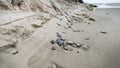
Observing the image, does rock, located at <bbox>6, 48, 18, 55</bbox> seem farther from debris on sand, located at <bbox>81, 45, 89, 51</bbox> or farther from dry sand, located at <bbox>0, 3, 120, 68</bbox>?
debris on sand, located at <bbox>81, 45, 89, 51</bbox>

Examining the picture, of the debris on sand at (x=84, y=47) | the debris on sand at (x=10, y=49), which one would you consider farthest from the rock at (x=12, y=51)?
the debris on sand at (x=84, y=47)

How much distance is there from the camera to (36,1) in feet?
20.3

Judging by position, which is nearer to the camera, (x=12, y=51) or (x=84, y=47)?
(x=12, y=51)

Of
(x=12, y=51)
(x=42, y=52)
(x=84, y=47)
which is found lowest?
(x=84, y=47)

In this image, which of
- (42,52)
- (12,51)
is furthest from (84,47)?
(12,51)

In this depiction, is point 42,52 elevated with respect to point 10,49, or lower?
lower

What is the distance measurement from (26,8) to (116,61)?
3783mm

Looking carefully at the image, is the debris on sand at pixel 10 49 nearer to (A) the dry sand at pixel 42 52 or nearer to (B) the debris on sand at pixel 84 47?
(A) the dry sand at pixel 42 52

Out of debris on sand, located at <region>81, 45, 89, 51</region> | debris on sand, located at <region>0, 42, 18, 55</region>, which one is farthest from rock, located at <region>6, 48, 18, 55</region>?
debris on sand, located at <region>81, 45, 89, 51</region>

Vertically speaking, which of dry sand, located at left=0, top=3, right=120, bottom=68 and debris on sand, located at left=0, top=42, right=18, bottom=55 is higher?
debris on sand, located at left=0, top=42, right=18, bottom=55

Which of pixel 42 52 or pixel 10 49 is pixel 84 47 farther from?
pixel 10 49

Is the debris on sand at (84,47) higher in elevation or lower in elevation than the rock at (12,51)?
lower

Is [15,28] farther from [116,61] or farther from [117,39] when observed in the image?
[117,39]

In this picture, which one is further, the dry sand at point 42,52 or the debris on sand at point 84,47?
the debris on sand at point 84,47
